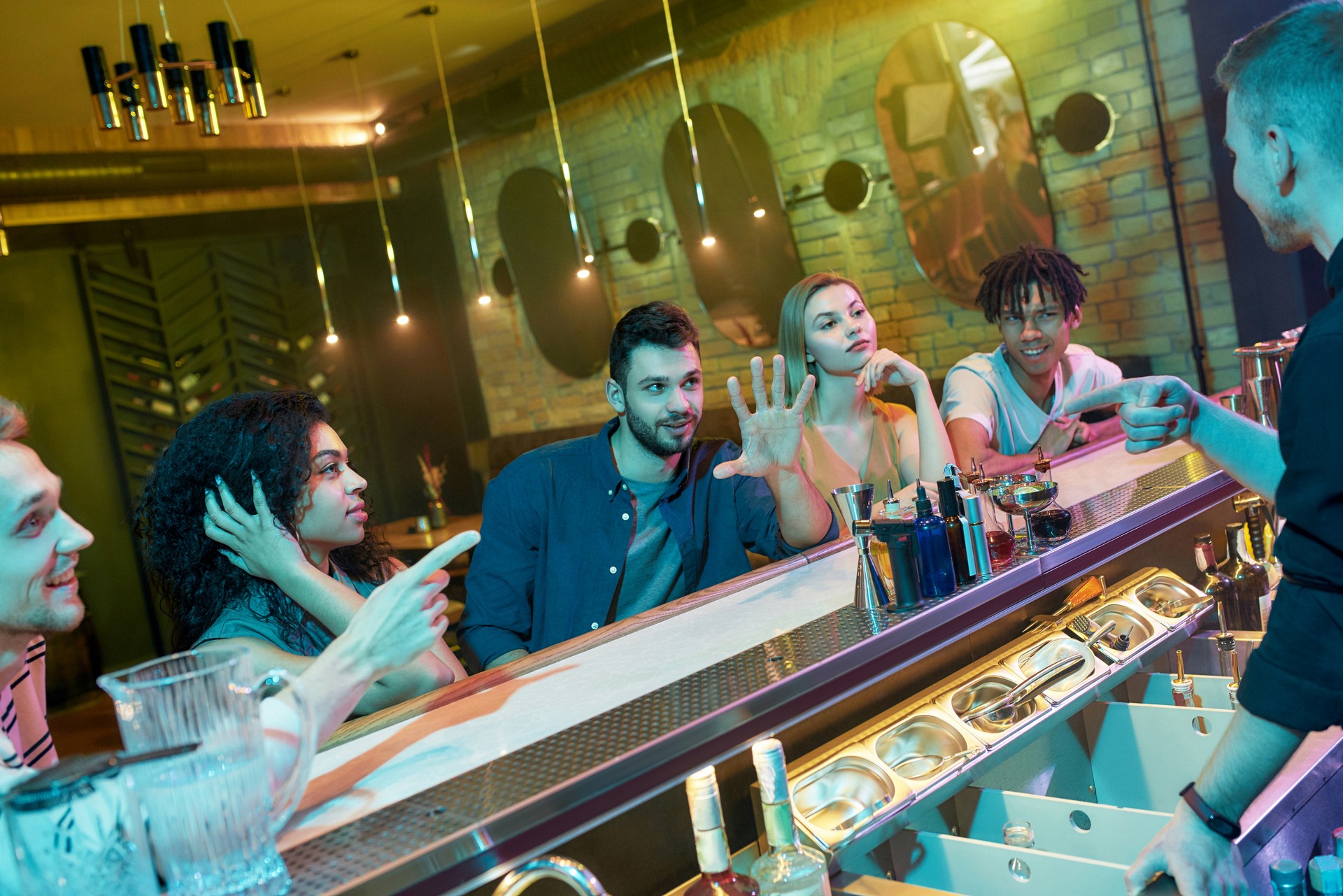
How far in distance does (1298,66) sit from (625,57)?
201 inches

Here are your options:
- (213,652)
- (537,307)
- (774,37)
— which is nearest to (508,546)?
(213,652)

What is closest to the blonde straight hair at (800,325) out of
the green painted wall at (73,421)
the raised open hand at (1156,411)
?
the raised open hand at (1156,411)

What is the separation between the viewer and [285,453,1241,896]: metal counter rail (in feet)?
2.93

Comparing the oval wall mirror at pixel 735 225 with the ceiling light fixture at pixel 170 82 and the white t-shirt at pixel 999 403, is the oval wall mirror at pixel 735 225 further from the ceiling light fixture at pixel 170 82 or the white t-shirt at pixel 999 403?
the ceiling light fixture at pixel 170 82

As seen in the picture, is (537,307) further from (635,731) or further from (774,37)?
(635,731)

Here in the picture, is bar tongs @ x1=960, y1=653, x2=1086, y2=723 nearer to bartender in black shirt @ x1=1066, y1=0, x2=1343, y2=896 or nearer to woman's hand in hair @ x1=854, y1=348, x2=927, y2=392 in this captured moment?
bartender in black shirt @ x1=1066, y1=0, x2=1343, y2=896

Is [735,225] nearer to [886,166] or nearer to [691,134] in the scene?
[691,134]

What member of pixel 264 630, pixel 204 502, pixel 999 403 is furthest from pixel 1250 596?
pixel 204 502

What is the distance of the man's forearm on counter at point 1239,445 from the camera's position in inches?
54.4

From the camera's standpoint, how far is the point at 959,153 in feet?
15.5

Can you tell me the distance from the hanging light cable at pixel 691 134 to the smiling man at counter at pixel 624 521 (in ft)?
10.8

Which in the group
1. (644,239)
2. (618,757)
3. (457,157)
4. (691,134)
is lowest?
(618,757)

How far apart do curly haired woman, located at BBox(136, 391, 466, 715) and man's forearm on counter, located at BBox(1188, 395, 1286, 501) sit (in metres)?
1.18

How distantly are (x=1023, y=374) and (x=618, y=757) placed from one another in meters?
2.40
